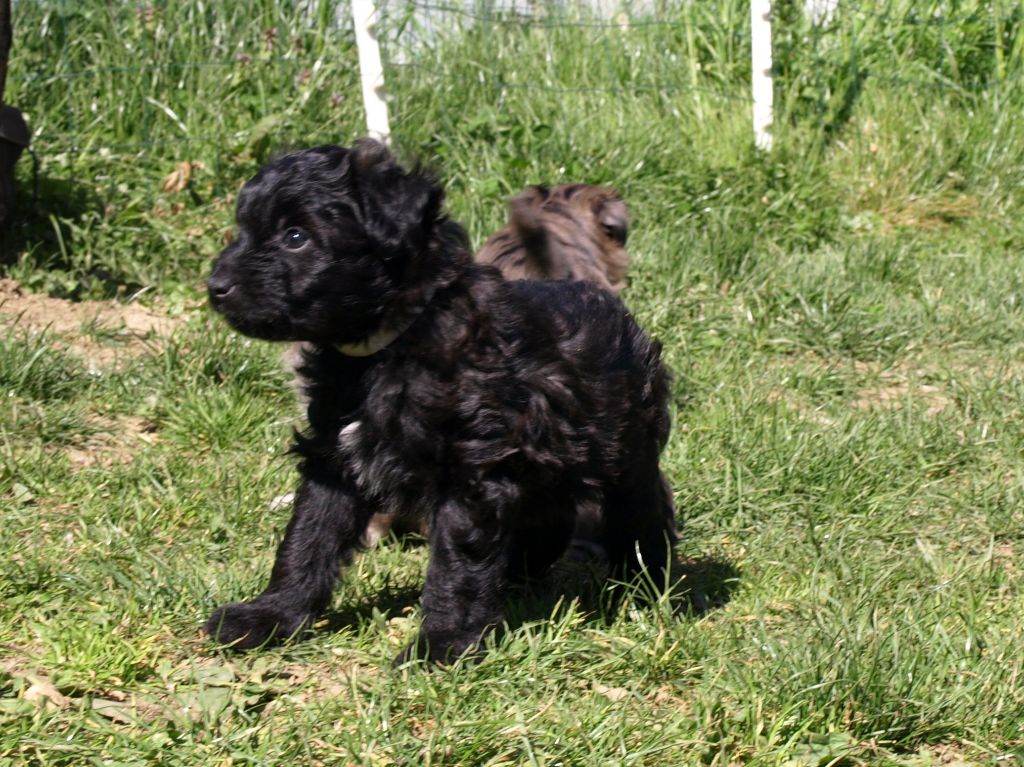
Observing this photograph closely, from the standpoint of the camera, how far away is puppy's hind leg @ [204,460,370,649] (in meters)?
3.54

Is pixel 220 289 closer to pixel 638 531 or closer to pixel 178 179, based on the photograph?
pixel 638 531

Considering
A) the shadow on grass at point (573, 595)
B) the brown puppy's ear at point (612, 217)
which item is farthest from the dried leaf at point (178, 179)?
the shadow on grass at point (573, 595)

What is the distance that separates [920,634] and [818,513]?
1239 mm

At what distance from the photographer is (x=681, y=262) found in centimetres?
691

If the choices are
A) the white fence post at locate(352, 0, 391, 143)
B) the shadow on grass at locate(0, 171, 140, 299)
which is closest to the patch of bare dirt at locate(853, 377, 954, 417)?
the white fence post at locate(352, 0, 391, 143)

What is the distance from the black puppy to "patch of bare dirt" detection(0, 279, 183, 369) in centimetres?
230

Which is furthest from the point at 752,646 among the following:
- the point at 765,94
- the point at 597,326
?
the point at 765,94

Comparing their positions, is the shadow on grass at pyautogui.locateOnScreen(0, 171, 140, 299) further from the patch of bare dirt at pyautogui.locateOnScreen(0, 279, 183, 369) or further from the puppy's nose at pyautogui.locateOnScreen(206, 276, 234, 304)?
the puppy's nose at pyautogui.locateOnScreen(206, 276, 234, 304)

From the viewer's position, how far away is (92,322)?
5.81m

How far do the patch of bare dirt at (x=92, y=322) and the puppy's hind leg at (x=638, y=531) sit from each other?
2.45 metres

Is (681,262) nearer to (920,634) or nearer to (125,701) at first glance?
(920,634)

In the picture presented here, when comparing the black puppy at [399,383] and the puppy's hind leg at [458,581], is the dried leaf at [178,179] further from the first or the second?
the puppy's hind leg at [458,581]

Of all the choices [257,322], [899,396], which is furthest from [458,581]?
[899,396]

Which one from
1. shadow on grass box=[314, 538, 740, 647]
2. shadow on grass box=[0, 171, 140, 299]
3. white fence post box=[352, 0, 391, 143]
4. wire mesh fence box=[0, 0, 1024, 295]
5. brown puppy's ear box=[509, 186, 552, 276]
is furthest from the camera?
white fence post box=[352, 0, 391, 143]
